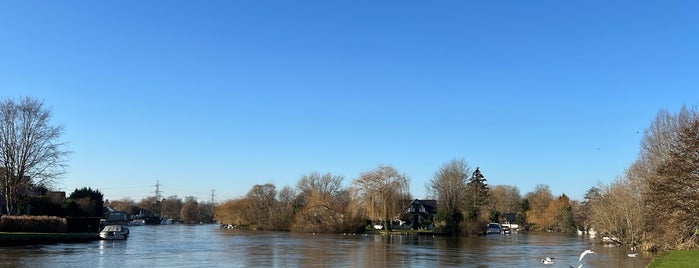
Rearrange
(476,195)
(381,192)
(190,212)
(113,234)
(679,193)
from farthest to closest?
1. (190,212)
2. (476,195)
3. (381,192)
4. (113,234)
5. (679,193)

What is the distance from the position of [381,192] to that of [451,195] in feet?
34.5

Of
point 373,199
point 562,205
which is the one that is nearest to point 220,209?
point 373,199

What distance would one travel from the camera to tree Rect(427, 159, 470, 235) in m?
71.8

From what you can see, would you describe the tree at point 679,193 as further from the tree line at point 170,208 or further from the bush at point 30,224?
the tree line at point 170,208

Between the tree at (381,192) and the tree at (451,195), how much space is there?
6.13 metres

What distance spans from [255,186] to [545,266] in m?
76.0

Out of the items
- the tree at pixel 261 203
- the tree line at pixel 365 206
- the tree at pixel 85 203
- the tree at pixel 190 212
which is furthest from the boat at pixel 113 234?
the tree at pixel 190 212

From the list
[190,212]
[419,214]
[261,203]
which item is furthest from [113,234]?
[190,212]

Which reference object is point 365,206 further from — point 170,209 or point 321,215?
point 170,209

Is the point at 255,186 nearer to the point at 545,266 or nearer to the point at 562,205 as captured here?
the point at 562,205

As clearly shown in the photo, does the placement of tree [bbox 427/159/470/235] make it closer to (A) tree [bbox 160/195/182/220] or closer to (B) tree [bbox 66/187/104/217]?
(B) tree [bbox 66/187/104/217]

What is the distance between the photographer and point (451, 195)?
76062mm

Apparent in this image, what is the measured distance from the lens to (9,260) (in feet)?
86.0

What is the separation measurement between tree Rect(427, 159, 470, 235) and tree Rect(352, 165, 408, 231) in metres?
6.13
